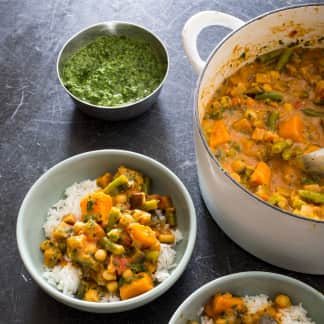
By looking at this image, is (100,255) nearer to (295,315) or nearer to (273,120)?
(295,315)

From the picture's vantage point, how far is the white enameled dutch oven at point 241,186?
1.54m

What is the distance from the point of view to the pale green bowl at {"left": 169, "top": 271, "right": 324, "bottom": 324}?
1660 millimetres

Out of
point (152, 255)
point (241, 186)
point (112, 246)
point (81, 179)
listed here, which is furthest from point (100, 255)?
point (241, 186)

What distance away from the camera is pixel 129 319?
1.80 m

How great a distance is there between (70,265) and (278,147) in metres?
0.78

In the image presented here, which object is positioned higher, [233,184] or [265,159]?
[233,184]

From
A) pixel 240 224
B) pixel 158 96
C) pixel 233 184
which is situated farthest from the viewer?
pixel 158 96

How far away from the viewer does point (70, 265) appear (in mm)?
1758

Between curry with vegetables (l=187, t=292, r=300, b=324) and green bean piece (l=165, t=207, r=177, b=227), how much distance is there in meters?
0.30

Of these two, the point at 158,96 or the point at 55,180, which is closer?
the point at 55,180

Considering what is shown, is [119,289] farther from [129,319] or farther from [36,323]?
[36,323]

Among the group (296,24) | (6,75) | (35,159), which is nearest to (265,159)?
(296,24)

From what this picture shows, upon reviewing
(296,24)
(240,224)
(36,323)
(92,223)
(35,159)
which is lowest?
(36,323)

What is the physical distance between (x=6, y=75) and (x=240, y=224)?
1271 millimetres
